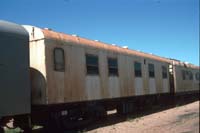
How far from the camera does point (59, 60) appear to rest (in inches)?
439

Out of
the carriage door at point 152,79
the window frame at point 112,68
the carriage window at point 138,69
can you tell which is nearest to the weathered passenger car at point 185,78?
the carriage door at point 152,79

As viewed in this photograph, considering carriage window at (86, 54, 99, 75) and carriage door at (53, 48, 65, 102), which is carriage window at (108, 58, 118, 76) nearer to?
carriage window at (86, 54, 99, 75)

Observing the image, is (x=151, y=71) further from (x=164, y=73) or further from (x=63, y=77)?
(x=63, y=77)

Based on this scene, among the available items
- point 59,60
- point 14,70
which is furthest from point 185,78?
point 14,70

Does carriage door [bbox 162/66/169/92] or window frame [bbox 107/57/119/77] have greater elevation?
window frame [bbox 107/57/119/77]

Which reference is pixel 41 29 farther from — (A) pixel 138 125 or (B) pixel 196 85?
(B) pixel 196 85

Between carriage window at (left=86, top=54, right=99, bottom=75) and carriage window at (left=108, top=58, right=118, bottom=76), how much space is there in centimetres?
108

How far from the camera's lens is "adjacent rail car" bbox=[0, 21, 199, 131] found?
9148 mm

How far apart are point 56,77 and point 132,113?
295 inches

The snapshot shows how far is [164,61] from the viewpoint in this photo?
20.9 metres

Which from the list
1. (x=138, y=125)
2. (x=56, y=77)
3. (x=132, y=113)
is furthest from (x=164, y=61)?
(x=56, y=77)

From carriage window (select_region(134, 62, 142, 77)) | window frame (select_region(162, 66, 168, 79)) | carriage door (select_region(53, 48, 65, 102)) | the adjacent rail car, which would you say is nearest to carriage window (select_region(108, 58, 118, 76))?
the adjacent rail car

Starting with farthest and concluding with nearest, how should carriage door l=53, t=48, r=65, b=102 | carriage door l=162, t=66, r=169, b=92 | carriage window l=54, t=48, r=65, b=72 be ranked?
carriage door l=162, t=66, r=169, b=92 → carriage window l=54, t=48, r=65, b=72 → carriage door l=53, t=48, r=65, b=102

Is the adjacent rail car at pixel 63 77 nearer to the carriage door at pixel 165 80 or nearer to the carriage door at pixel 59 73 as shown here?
the carriage door at pixel 59 73
